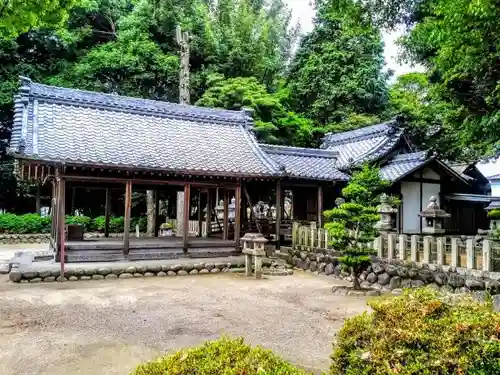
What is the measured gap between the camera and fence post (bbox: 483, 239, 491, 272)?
7.43 m

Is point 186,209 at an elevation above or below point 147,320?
above

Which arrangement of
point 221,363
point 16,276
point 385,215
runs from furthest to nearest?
point 385,215 → point 16,276 → point 221,363

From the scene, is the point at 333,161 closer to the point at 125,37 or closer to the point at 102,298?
the point at 102,298

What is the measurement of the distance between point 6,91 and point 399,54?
19847mm

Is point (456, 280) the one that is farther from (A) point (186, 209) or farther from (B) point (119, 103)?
(B) point (119, 103)

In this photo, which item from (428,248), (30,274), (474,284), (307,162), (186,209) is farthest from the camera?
(307,162)

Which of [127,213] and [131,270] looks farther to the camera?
[127,213]

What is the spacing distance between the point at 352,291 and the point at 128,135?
331 inches

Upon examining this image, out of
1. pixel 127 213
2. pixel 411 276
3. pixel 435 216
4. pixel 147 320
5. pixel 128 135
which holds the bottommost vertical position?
pixel 147 320

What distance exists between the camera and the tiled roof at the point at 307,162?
14531 mm

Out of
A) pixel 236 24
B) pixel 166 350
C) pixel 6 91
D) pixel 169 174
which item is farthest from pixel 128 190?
pixel 236 24

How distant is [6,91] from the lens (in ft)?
70.5

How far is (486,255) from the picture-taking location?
751 centimetres

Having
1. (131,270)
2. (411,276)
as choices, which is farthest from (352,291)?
(131,270)
